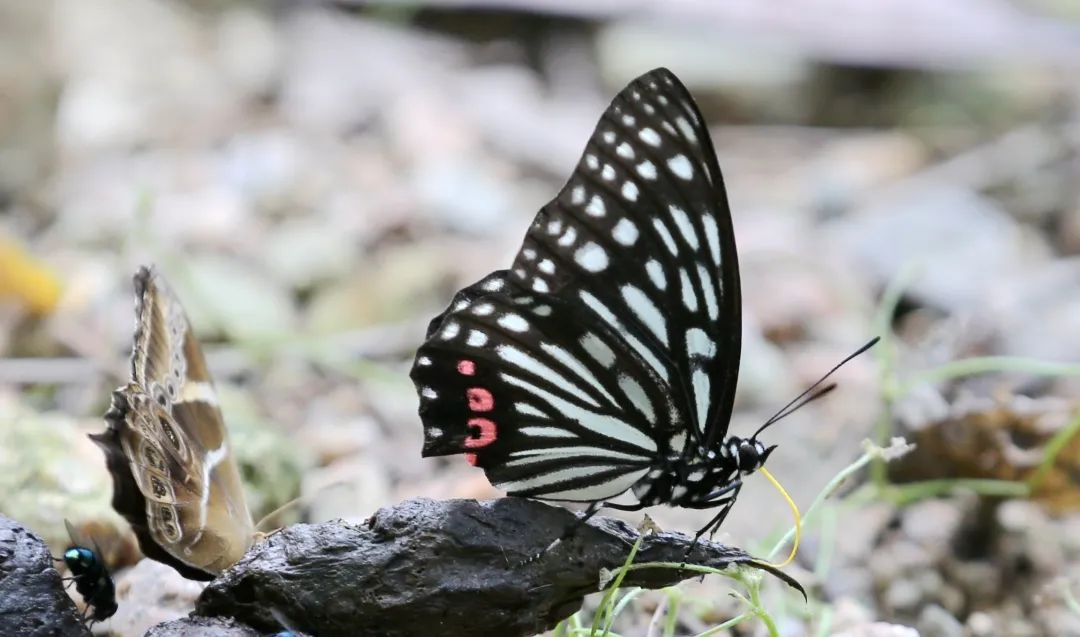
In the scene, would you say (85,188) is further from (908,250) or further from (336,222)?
(908,250)

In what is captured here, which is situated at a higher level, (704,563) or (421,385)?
(421,385)

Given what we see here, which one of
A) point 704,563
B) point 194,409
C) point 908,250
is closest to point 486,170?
point 908,250

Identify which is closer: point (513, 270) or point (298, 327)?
point (513, 270)

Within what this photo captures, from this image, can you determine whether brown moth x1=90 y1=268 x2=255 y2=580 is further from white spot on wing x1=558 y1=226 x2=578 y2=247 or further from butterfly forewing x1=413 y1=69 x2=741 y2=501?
white spot on wing x1=558 y1=226 x2=578 y2=247

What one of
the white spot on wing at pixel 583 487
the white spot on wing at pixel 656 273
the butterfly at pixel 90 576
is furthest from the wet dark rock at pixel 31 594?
the white spot on wing at pixel 656 273

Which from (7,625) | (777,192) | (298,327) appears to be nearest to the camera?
(7,625)

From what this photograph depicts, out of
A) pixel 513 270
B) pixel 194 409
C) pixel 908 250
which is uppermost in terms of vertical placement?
pixel 513 270
